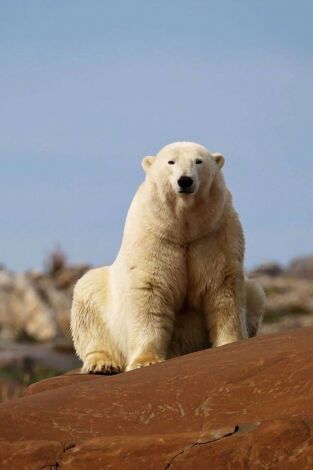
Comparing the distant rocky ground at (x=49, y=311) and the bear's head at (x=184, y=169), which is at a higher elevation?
the distant rocky ground at (x=49, y=311)

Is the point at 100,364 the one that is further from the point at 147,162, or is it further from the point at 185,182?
the point at 185,182

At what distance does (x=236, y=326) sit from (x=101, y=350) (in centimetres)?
157

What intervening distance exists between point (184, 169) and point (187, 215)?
0.47m

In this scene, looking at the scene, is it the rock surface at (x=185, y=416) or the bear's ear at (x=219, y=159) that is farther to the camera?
the bear's ear at (x=219, y=159)

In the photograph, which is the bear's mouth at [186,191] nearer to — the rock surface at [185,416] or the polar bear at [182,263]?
the polar bear at [182,263]

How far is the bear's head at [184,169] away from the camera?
35.2 feet

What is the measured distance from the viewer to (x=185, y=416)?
8.58 m

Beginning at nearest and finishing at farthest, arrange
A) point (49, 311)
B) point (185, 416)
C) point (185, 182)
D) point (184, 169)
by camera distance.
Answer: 1. point (185, 416)
2. point (185, 182)
3. point (184, 169)
4. point (49, 311)

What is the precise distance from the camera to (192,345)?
11445 mm

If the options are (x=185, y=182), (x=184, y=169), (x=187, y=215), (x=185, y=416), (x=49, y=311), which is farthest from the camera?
(x=49, y=311)

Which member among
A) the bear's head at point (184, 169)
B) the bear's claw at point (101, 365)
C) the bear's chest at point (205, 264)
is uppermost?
the bear's head at point (184, 169)

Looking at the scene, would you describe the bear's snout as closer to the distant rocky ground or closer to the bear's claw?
the bear's claw

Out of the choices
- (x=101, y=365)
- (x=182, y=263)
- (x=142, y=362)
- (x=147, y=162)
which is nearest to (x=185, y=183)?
(x=182, y=263)

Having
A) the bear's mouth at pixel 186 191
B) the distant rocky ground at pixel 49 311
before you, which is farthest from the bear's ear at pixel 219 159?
the distant rocky ground at pixel 49 311
